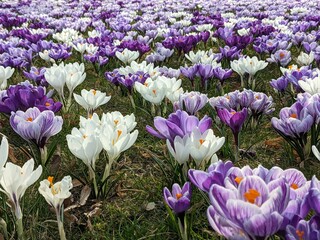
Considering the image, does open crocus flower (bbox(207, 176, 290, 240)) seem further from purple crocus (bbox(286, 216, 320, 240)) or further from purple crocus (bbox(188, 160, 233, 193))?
purple crocus (bbox(188, 160, 233, 193))

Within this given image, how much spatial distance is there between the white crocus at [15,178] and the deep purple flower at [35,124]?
578mm

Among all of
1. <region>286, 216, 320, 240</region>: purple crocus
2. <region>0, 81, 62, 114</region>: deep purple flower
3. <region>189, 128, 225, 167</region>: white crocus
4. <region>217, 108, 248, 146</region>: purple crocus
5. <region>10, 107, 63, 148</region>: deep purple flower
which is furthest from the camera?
<region>0, 81, 62, 114</region>: deep purple flower

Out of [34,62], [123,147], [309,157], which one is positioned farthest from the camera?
[34,62]

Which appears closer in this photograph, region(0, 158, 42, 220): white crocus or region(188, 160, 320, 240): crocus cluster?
region(188, 160, 320, 240): crocus cluster

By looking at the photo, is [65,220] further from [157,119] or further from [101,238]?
[157,119]

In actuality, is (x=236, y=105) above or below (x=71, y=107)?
above

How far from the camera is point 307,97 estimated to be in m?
2.26

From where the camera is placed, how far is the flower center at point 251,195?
1.14 meters

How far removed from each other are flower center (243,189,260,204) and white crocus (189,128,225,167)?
64cm

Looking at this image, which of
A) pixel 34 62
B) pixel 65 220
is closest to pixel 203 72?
pixel 65 220

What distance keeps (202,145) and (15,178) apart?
2.51 feet

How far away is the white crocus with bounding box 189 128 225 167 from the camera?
1791 mm

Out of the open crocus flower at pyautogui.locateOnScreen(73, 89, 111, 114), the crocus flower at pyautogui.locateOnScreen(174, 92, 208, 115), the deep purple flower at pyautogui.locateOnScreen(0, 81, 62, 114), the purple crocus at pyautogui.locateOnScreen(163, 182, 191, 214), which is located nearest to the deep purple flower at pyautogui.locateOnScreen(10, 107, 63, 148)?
the deep purple flower at pyautogui.locateOnScreen(0, 81, 62, 114)

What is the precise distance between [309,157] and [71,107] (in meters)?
2.02
